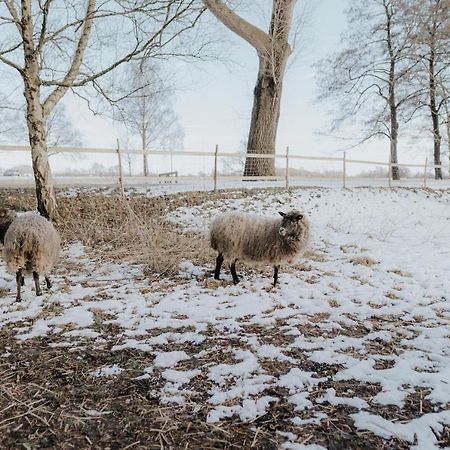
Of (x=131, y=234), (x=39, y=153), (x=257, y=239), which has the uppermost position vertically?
(x=39, y=153)

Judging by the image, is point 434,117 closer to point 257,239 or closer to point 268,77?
point 268,77

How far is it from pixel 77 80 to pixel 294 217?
768 cm

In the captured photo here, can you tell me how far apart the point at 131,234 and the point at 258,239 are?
3.12 metres

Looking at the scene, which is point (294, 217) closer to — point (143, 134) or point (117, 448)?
point (117, 448)

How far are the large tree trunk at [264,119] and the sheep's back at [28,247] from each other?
12174 mm

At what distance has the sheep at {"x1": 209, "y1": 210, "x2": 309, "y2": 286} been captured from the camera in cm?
627

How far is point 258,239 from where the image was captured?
6.40 metres

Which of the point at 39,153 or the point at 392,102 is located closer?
the point at 39,153

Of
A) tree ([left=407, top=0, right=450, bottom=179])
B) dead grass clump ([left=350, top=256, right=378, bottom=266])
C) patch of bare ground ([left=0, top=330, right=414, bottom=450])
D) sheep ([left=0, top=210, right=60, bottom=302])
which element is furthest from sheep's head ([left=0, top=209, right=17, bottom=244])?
tree ([left=407, top=0, right=450, bottom=179])

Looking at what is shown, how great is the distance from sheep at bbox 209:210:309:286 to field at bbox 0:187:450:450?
378mm

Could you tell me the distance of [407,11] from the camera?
17359mm

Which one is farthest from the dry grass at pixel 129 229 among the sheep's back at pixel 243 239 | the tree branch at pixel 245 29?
the tree branch at pixel 245 29

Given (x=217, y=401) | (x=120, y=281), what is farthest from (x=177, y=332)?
(x=120, y=281)

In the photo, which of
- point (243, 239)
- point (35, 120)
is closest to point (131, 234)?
point (243, 239)
